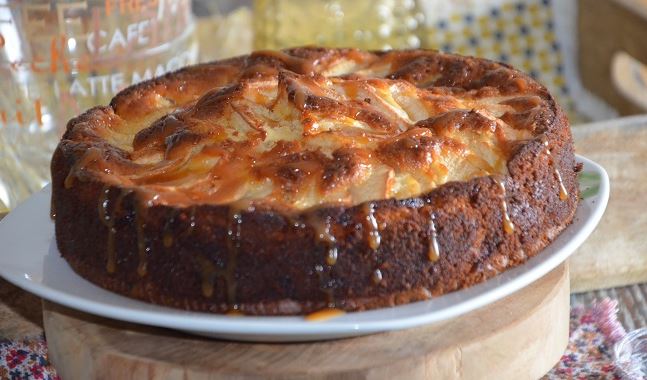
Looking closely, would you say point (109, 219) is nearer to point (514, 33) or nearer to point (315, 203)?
point (315, 203)

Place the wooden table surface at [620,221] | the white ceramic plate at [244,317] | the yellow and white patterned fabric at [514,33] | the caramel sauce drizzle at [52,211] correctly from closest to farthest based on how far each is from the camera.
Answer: the white ceramic plate at [244,317] < the caramel sauce drizzle at [52,211] < the wooden table surface at [620,221] < the yellow and white patterned fabric at [514,33]

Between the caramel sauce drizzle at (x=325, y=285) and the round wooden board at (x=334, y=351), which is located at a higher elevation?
the caramel sauce drizzle at (x=325, y=285)

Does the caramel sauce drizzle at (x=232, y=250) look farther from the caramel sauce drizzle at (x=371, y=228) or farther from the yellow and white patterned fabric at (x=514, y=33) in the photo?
the yellow and white patterned fabric at (x=514, y=33)

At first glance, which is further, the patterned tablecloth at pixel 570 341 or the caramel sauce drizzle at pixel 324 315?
the patterned tablecloth at pixel 570 341

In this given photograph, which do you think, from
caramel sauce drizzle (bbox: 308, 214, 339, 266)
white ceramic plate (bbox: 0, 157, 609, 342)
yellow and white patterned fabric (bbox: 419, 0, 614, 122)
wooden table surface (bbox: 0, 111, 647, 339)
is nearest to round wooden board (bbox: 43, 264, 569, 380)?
white ceramic plate (bbox: 0, 157, 609, 342)

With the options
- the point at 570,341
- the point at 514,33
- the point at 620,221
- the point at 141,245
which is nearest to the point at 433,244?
the point at 141,245

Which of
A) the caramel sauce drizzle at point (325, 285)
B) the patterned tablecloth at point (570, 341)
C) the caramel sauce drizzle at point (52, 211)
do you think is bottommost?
the patterned tablecloth at point (570, 341)

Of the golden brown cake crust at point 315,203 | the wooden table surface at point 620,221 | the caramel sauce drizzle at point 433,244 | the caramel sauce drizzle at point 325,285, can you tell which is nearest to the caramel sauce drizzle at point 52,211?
the golden brown cake crust at point 315,203

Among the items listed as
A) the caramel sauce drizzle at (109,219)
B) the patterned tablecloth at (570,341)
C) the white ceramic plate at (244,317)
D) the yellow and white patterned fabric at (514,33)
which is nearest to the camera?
the white ceramic plate at (244,317)
